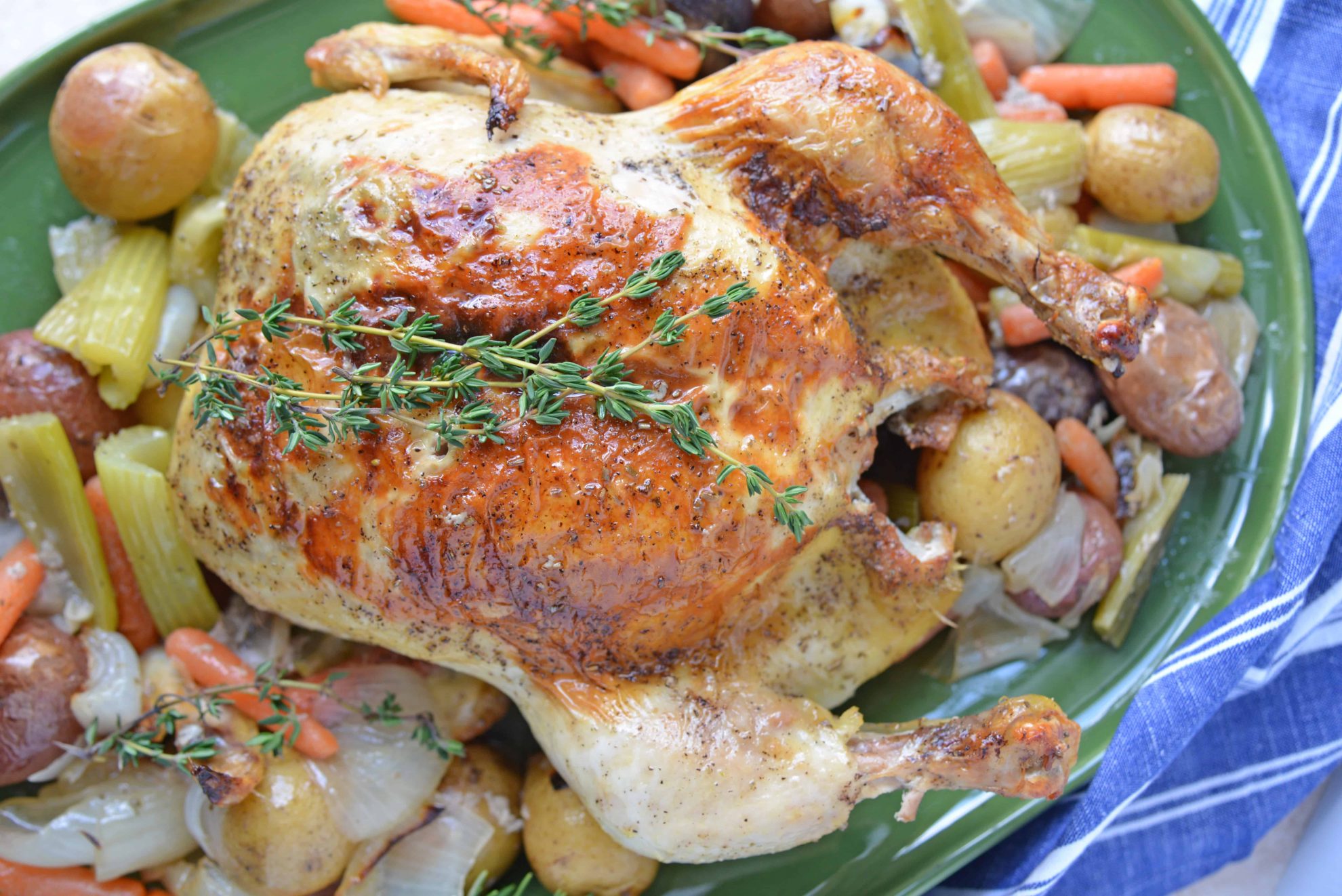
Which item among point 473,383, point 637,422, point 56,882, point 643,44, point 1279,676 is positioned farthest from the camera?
point 1279,676

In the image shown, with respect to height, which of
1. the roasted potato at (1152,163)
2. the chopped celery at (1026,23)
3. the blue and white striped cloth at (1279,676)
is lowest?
the blue and white striped cloth at (1279,676)

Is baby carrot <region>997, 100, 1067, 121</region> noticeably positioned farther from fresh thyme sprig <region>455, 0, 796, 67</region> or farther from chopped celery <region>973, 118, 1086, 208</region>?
fresh thyme sprig <region>455, 0, 796, 67</region>

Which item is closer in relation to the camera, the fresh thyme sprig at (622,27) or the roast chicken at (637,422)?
the roast chicken at (637,422)

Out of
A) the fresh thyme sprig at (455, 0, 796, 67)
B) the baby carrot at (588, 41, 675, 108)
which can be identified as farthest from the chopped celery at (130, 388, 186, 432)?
the baby carrot at (588, 41, 675, 108)

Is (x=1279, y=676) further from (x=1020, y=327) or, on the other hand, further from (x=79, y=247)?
(x=79, y=247)

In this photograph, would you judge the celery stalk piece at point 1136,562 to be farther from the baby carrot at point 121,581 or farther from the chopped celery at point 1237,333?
the baby carrot at point 121,581

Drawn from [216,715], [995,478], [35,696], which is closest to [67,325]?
[35,696]

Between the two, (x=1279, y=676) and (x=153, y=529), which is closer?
(x=153, y=529)

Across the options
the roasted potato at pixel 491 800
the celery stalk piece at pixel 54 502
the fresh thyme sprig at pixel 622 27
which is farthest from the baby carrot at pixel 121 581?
the fresh thyme sprig at pixel 622 27

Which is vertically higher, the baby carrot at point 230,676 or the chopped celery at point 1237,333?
the chopped celery at point 1237,333
